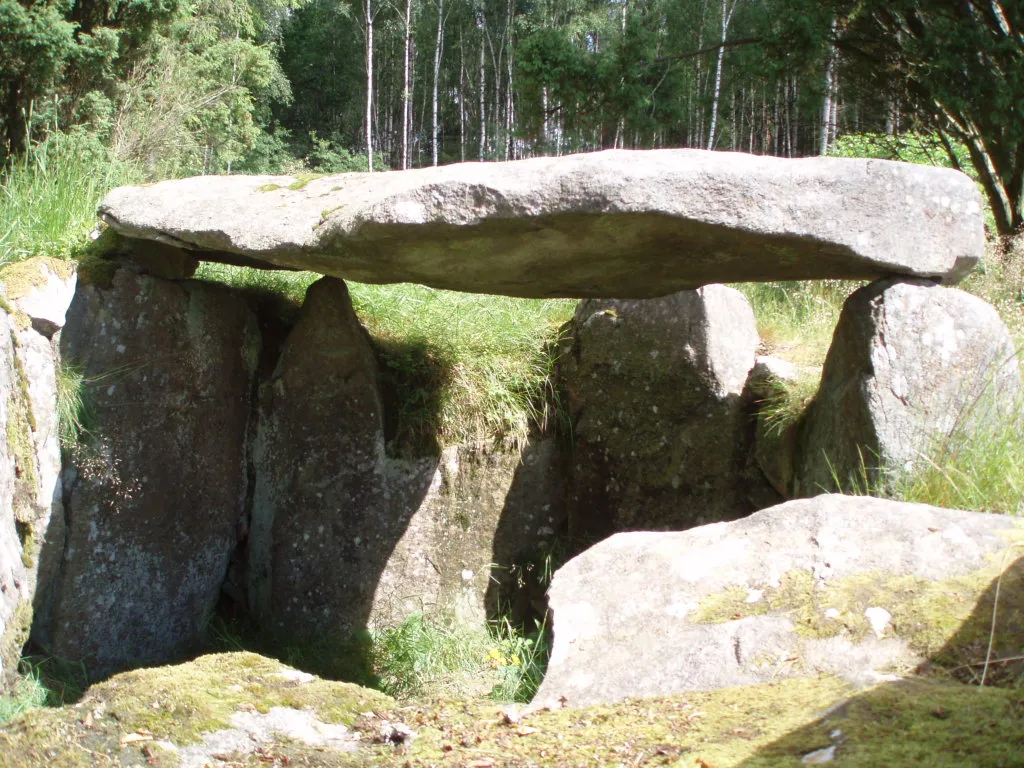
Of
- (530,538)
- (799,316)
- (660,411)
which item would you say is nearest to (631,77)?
(799,316)

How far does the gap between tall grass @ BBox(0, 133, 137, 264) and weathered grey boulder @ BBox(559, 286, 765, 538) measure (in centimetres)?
258

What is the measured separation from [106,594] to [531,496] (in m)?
2.12

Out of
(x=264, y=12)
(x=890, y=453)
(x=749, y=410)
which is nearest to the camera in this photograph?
(x=890, y=453)

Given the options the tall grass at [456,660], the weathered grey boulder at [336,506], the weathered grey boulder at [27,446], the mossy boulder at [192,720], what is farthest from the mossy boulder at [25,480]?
the mossy boulder at [192,720]

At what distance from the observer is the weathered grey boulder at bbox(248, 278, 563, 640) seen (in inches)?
189

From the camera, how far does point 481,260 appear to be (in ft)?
12.1

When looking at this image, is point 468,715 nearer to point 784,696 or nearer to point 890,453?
point 784,696

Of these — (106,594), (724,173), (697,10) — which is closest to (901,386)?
(724,173)

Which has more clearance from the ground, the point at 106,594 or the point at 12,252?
the point at 12,252

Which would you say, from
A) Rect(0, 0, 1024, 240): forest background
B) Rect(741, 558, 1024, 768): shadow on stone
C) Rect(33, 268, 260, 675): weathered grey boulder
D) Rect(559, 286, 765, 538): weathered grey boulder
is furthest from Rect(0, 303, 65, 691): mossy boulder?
Rect(741, 558, 1024, 768): shadow on stone

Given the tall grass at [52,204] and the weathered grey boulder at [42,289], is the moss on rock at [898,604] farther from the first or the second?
the tall grass at [52,204]

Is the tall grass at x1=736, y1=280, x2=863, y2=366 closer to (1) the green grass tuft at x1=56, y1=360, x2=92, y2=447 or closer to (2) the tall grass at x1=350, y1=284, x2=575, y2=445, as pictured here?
(2) the tall grass at x1=350, y1=284, x2=575, y2=445

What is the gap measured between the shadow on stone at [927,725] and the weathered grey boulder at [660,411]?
2.67 m

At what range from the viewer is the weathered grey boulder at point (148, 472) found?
4.18 m
